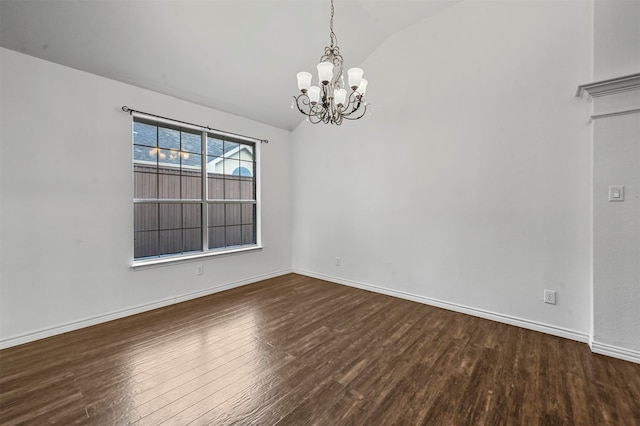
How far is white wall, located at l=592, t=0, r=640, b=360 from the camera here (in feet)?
7.41

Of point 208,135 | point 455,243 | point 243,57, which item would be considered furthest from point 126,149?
point 455,243

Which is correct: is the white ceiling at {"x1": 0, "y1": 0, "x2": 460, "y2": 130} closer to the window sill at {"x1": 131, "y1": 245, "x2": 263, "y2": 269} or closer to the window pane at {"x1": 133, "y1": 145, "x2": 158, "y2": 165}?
the window pane at {"x1": 133, "y1": 145, "x2": 158, "y2": 165}

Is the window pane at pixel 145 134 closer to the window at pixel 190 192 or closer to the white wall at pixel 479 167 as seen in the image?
the window at pixel 190 192

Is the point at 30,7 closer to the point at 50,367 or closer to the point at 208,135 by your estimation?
the point at 208,135

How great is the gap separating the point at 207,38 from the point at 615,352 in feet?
16.0

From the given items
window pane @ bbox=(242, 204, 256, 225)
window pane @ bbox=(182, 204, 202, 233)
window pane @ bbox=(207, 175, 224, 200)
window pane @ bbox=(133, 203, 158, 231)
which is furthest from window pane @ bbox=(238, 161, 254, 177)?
window pane @ bbox=(133, 203, 158, 231)

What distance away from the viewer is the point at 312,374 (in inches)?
80.4

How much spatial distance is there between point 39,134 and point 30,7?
40.7 inches

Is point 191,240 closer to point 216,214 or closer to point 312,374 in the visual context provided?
point 216,214

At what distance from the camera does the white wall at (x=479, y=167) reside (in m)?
2.62

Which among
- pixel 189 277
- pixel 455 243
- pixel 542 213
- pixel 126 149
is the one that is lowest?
pixel 189 277

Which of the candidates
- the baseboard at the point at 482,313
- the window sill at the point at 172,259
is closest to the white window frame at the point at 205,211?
the window sill at the point at 172,259

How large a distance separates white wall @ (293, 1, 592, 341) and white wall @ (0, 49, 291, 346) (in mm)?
2746

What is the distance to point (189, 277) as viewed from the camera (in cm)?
365
